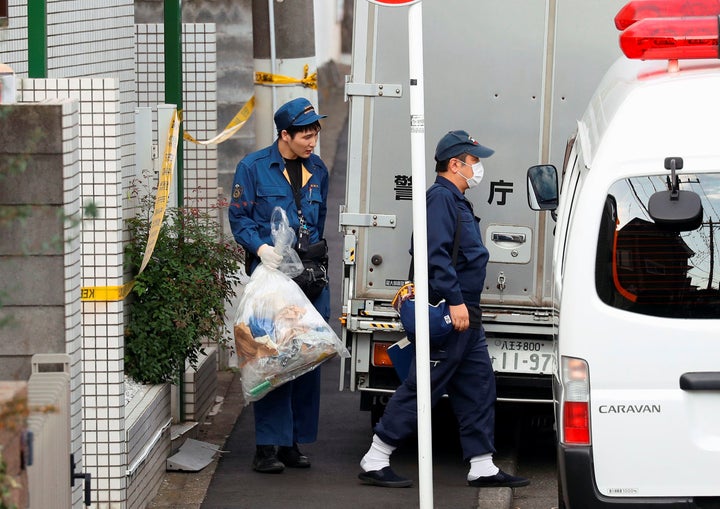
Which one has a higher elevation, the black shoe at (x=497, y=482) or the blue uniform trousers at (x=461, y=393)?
the blue uniform trousers at (x=461, y=393)

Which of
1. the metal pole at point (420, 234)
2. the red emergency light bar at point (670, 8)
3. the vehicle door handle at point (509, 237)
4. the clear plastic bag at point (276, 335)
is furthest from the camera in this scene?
the vehicle door handle at point (509, 237)

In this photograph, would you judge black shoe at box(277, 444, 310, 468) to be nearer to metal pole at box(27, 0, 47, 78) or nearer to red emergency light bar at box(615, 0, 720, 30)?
metal pole at box(27, 0, 47, 78)

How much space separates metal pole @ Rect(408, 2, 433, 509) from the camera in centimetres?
571

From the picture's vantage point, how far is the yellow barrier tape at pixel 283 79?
8.07m

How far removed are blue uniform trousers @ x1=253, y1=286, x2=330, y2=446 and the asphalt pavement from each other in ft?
0.65

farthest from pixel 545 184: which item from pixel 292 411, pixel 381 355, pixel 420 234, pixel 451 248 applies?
pixel 292 411

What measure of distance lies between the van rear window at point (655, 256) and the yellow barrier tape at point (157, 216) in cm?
233

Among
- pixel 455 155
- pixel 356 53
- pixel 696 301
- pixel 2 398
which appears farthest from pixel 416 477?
pixel 2 398

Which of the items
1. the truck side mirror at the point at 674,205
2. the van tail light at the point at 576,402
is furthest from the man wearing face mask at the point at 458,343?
the truck side mirror at the point at 674,205

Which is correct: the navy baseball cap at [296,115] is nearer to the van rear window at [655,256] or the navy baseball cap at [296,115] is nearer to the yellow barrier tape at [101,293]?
the yellow barrier tape at [101,293]

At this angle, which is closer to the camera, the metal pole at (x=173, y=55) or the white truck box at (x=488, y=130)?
the white truck box at (x=488, y=130)

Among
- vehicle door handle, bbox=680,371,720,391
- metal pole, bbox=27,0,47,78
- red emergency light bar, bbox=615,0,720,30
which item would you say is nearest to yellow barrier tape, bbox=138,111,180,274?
metal pole, bbox=27,0,47,78

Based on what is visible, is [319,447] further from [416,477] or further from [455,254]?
[455,254]

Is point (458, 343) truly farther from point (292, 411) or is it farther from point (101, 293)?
point (101, 293)
